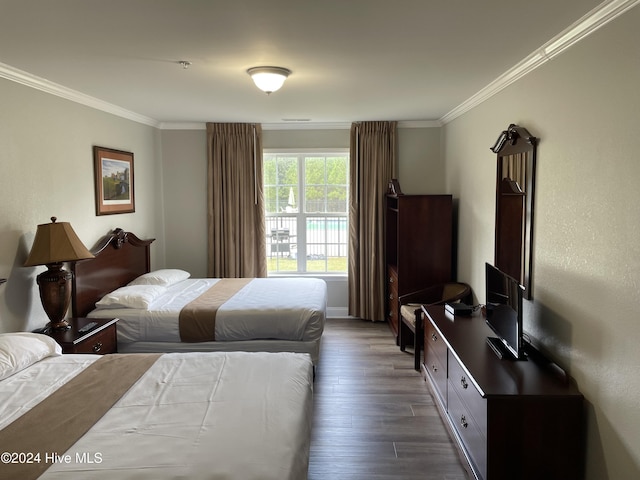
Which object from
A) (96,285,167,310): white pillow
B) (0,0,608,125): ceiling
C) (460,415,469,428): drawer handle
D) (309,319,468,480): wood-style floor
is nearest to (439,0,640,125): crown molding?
(0,0,608,125): ceiling

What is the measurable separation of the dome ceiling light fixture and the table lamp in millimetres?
1786

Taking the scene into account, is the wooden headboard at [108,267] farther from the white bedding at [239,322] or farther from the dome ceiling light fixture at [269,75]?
the dome ceiling light fixture at [269,75]

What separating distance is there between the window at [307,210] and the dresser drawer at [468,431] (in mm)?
3084

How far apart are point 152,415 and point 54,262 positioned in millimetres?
1770

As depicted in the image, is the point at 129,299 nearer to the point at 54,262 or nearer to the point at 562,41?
the point at 54,262

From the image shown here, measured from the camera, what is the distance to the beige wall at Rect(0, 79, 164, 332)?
303 centimetres

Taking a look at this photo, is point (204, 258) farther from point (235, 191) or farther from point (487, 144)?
point (487, 144)

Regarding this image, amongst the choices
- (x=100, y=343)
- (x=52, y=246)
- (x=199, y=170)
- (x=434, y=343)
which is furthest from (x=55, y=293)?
(x=434, y=343)

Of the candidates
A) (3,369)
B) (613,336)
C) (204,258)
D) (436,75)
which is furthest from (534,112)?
(204,258)

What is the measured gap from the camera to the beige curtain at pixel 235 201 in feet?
17.6

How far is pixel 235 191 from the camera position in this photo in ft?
17.7

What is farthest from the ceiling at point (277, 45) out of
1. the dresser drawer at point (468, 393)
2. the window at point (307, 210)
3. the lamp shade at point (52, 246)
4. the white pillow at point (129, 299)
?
the dresser drawer at point (468, 393)

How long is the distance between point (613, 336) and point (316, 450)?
5.97ft

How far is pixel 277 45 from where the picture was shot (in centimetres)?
250
